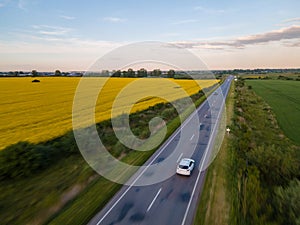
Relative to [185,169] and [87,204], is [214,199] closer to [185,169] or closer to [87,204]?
[185,169]

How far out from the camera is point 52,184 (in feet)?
45.6

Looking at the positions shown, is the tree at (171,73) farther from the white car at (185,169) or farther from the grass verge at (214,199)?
the white car at (185,169)

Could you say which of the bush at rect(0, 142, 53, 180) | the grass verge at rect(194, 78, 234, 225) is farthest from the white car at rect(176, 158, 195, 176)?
the bush at rect(0, 142, 53, 180)

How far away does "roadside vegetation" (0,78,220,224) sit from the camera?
433 inches

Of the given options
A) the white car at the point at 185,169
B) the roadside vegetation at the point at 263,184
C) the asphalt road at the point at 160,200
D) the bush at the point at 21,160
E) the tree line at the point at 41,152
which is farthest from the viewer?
the white car at the point at 185,169

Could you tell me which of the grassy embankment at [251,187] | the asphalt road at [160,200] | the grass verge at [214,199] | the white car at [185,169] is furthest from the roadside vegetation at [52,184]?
the grassy embankment at [251,187]

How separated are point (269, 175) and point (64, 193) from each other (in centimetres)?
1282

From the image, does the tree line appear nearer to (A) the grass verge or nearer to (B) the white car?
(B) the white car

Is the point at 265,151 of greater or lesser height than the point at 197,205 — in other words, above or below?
above

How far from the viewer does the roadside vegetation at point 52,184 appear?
1101cm

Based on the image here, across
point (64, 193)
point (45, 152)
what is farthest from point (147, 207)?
point (45, 152)

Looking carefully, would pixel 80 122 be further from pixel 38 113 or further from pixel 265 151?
pixel 265 151

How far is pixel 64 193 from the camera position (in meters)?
12.9

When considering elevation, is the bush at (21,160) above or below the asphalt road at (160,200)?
above
